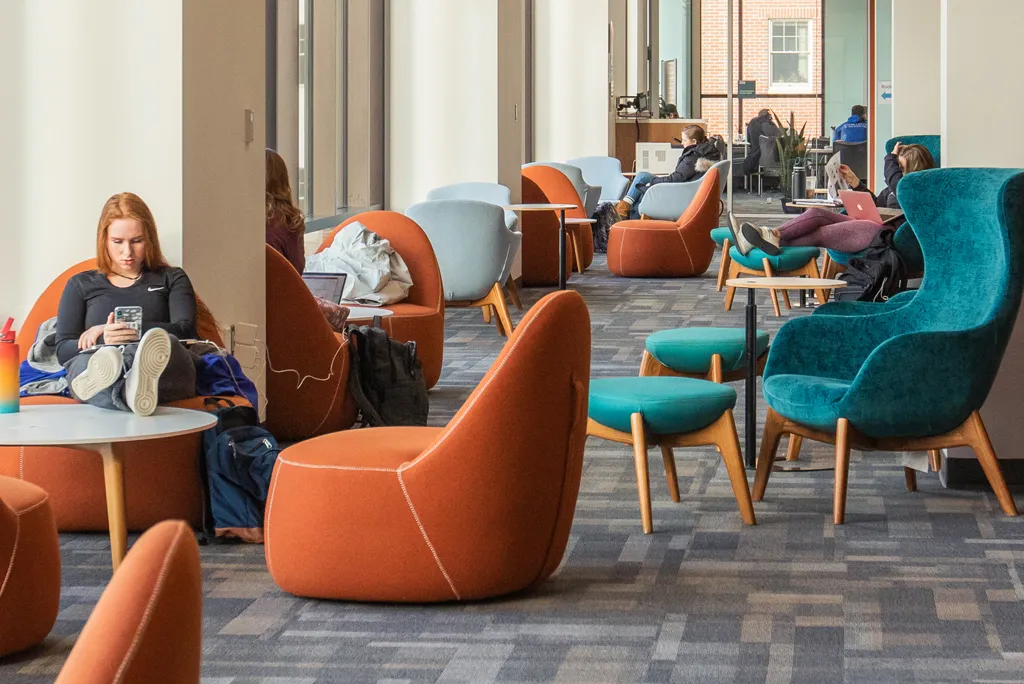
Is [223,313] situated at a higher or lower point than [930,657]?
higher

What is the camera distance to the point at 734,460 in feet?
14.2

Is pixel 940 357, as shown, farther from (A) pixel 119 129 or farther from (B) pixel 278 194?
(B) pixel 278 194

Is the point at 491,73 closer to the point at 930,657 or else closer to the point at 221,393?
the point at 221,393

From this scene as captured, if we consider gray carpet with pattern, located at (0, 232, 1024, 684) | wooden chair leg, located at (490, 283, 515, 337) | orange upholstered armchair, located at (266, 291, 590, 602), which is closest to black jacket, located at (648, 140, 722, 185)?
wooden chair leg, located at (490, 283, 515, 337)

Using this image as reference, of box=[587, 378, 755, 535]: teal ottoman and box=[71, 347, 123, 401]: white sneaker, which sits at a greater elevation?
box=[71, 347, 123, 401]: white sneaker

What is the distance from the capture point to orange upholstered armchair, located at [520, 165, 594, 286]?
38.3 feet

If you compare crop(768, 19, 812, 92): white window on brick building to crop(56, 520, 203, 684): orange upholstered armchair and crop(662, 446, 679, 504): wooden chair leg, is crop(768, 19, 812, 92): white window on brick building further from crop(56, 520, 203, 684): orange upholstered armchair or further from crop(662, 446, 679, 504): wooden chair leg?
crop(56, 520, 203, 684): orange upholstered armchair

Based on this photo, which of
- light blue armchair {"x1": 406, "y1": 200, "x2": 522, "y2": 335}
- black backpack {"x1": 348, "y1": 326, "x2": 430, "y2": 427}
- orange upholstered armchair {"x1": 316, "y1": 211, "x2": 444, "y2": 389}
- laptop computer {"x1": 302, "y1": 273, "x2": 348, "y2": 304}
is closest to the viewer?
black backpack {"x1": 348, "y1": 326, "x2": 430, "y2": 427}

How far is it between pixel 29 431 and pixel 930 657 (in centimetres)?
222

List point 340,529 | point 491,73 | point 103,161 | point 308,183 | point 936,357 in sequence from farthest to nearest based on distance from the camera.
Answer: point 491,73 → point 308,183 → point 103,161 → point 936,357 → point 340,529

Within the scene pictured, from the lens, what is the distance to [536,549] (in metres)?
3.48

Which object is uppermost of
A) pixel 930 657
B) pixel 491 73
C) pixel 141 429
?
pixel 491 73

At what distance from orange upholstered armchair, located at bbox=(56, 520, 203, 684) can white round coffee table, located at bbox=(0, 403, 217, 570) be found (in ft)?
7.54

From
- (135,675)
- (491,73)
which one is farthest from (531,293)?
(135,675)
